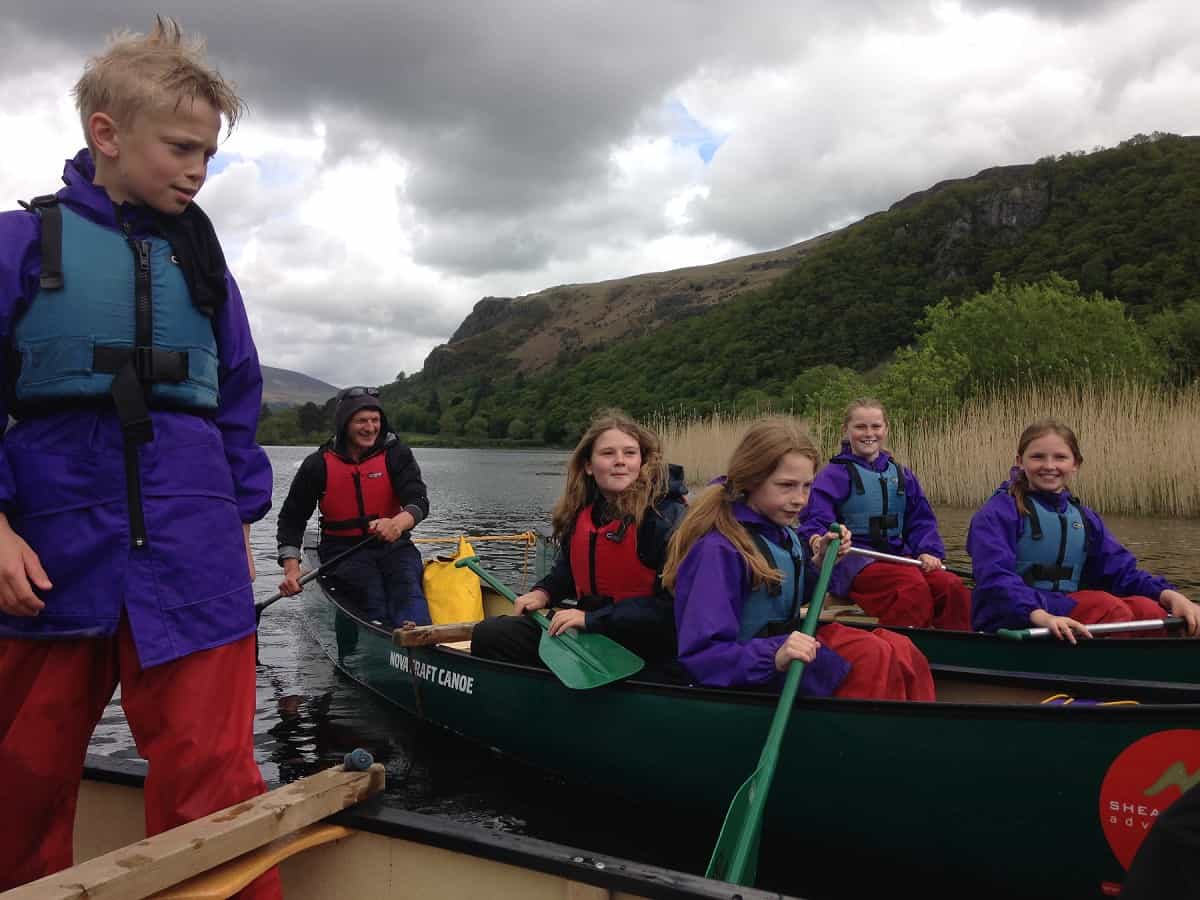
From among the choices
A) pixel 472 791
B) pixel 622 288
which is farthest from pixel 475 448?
pixel 622 288

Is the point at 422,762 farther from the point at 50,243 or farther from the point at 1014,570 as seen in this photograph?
the point at 50,243

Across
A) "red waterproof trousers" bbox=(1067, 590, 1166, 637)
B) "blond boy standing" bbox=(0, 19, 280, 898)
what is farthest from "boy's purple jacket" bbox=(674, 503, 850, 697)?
"red waterproof trousers" bbox=(1067, 590, 1166, 637)

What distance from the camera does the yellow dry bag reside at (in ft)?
20.6

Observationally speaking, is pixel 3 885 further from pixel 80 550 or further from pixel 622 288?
pixel 622 288

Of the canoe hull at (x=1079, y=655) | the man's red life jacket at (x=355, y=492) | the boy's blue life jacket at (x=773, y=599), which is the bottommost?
the canoe hull at (x=1079, y=655)

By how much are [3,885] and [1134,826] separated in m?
2.80

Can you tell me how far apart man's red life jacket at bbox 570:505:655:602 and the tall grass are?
1059cm

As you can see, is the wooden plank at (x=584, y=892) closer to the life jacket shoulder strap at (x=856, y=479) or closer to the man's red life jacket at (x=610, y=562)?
the man's red life jacket at (x=610, y=562)

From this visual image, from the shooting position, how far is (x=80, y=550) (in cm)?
160

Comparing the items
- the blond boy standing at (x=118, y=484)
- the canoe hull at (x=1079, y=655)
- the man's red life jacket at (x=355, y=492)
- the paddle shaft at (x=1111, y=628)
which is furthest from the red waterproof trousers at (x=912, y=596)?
the blond boy standing at (x=118, y=484)

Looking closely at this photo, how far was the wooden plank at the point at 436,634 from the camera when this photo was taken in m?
4.80

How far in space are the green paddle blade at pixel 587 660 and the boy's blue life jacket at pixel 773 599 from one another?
23.1 inches

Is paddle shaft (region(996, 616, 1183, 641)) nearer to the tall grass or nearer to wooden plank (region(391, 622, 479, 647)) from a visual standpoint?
wooden plank (region(391, 622, 479, 647))

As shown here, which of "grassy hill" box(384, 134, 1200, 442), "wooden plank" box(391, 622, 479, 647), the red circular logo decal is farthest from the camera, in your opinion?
"grassy hill" box(384, 134, 1200, 442)
